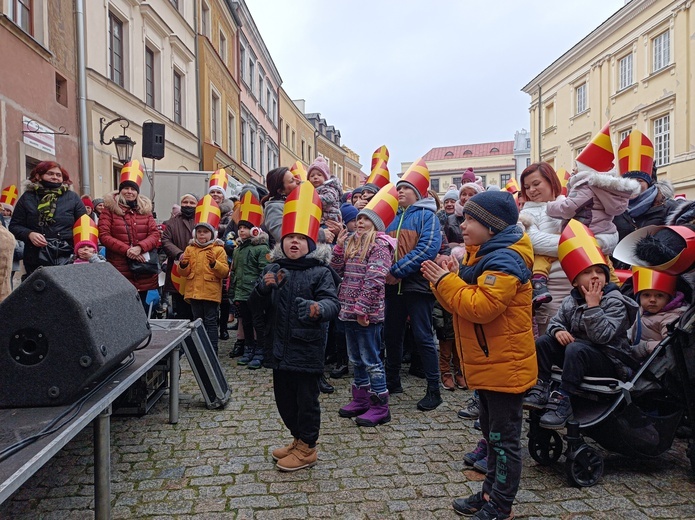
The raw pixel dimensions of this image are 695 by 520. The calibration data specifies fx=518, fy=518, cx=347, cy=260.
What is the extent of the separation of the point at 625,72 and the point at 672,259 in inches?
Result: 1053

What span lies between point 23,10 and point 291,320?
9.41 meters

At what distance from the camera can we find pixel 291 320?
316cm

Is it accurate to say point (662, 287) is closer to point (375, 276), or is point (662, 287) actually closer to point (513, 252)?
point (513, 252)

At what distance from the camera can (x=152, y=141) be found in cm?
1002

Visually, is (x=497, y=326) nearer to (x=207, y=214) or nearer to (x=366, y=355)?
(x=366, y=355)

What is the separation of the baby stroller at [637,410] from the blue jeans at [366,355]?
4.15ft

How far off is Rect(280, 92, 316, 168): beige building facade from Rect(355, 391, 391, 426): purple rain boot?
30364 mm

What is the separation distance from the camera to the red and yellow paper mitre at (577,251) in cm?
317

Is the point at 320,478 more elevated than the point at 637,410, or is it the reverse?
the point at 637,410

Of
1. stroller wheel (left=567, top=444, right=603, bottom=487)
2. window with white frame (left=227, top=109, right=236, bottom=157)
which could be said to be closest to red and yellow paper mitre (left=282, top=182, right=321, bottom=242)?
stroller wheel (left=567, top=444, right=603, bottom=487)

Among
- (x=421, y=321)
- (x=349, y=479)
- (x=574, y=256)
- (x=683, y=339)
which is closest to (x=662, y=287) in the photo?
(x=683, y=339)

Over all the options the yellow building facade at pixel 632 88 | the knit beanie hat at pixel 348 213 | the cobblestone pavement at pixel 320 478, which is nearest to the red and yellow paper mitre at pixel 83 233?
the cobblestone pavement at pixel 320 478

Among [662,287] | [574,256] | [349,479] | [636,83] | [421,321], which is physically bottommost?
[349,479]

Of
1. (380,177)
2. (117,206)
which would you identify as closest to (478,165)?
(380,177)
